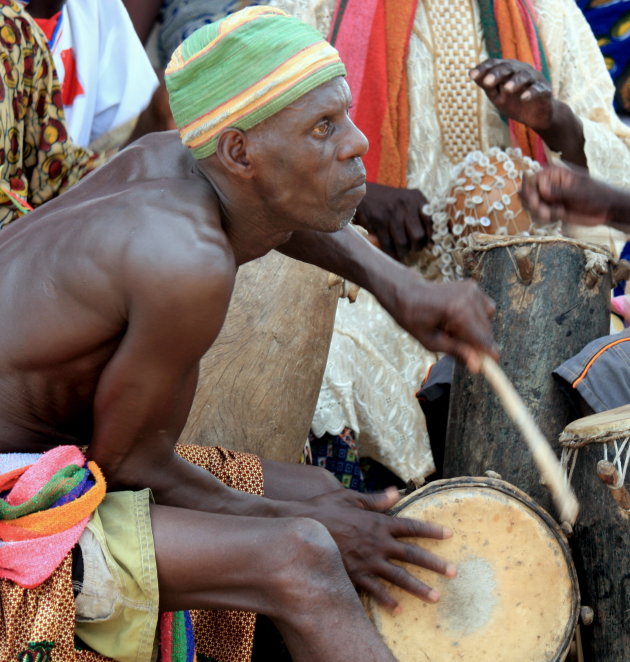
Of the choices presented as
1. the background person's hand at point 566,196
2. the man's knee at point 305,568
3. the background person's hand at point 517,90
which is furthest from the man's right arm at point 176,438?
the background person's hand at point 517,90

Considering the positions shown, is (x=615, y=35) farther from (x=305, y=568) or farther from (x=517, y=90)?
(x=305, y=568)

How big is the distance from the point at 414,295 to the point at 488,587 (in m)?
0.67

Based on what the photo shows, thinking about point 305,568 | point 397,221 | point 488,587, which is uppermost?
point 305,568

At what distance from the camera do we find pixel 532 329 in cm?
292

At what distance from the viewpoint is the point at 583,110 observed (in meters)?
4.01

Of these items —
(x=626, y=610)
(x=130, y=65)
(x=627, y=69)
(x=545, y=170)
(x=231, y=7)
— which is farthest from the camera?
(x=627, y=69)

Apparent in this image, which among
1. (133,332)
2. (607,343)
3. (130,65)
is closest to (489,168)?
(607,343)

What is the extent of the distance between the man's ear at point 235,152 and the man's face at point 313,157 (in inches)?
0.8

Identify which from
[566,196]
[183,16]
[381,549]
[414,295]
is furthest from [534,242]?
[183,16]

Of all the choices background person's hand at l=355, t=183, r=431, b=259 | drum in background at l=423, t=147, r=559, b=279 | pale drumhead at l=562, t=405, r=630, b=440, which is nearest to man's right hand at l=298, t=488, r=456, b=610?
pale drumhead at l=562, t=405, r=630, b=440

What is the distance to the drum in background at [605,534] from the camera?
2246mm

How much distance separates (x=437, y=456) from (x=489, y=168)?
1.01 meters

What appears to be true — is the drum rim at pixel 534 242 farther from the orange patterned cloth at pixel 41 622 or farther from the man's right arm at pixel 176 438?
the orange patterned cloth at pixel 41 622

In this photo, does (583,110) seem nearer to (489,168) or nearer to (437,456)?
(489,168)
